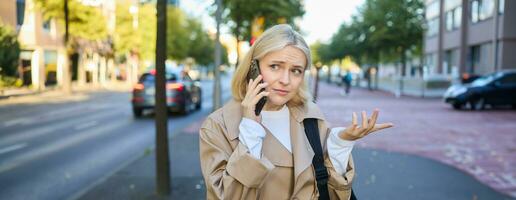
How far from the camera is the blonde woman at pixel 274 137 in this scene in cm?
192

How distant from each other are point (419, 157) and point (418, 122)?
6.33 m

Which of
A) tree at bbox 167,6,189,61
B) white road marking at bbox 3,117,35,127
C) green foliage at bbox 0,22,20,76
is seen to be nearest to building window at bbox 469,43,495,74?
white road marking at bbox 3,117,35,127

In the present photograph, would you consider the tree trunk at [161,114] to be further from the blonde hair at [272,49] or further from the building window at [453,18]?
the building window at [453,18]

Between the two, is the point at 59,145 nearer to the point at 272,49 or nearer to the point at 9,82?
the point at 9,82

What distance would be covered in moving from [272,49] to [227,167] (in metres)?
0.54

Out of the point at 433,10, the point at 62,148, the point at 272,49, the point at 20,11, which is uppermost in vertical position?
the point at 433,10

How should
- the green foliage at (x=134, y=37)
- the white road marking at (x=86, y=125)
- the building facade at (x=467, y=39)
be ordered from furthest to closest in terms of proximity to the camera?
the green foliage at (x=134, y=37) → the building facade at (x=467, y=39) → the white road marking at (x=86, y=125)

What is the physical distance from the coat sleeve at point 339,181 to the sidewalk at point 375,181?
3409 mm

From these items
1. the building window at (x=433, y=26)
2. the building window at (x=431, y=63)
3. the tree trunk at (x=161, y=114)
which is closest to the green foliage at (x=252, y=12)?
A: the tree trunk at (x=161, y=114)

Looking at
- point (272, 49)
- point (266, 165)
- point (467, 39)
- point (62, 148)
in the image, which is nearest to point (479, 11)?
point (467, 39)

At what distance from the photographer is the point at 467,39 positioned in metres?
31.7

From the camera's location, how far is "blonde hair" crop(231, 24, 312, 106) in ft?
6.81

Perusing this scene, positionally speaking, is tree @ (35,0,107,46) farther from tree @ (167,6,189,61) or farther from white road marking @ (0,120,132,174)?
tree @ (167,6,189,61)

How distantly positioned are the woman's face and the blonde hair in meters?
0.03
